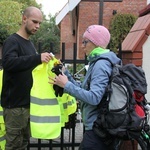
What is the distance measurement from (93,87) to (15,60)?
95 cm

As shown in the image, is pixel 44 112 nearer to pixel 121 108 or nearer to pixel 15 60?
pixel 15 60

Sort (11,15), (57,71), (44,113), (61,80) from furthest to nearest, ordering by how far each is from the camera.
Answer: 1. (11,15)
2. (44,113)
3. (57,71)
4. (61,80)

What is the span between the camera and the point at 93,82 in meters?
2.35

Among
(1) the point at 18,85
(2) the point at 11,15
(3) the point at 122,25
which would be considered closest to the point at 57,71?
(1) the point at 18,85

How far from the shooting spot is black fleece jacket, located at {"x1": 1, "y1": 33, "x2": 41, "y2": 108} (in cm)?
292

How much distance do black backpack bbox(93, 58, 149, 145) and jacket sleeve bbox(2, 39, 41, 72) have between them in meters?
0.85

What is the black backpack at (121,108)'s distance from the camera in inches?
90.3

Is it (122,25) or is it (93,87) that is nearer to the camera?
(93,87)

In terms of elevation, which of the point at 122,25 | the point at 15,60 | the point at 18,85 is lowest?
the point at 18,85

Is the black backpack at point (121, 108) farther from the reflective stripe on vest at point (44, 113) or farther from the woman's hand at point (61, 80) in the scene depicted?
Result: the reflective stripe on vest at point (44, 113)

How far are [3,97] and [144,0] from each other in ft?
41.5

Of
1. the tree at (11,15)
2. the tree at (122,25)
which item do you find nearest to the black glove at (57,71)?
the tree at (122,25)

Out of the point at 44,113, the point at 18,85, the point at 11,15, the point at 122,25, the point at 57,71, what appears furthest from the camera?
the point at 11,15

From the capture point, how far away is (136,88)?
2.41 m
